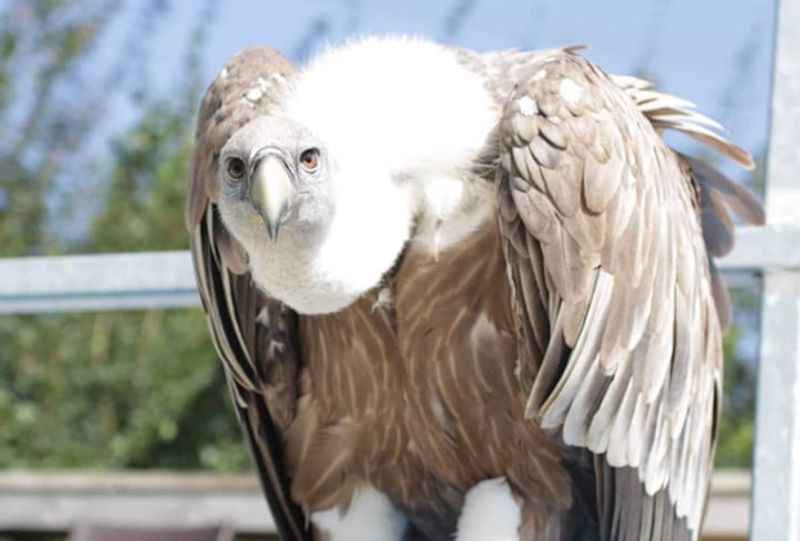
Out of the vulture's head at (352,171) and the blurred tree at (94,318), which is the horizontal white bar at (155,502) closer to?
the blurred tree at (94,318)

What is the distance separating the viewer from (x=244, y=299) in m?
2.73

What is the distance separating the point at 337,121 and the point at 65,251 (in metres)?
4.27

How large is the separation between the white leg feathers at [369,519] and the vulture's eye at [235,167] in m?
0.79

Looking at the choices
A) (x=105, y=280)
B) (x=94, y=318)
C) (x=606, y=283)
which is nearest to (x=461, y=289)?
(x=606, y=283)

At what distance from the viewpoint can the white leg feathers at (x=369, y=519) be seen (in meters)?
2.83

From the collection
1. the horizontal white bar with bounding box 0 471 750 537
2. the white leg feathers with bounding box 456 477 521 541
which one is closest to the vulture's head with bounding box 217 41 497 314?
the white leg feathers with bounding box 456 477 521 541

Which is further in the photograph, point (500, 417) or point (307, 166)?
point (500, 417)

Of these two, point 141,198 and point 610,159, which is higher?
point 610,159

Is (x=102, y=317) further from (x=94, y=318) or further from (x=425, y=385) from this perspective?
(x=425, y=385)

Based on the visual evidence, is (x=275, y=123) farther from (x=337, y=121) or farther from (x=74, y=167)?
(x=74, y=167)

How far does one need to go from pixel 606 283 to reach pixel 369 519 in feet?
2.44

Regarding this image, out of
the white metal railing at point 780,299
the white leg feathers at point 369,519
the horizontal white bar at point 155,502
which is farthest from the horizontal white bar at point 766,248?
the horizontal white bar at point 155,502

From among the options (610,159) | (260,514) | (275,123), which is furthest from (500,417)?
(260,514)

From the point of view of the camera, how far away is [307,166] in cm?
234
